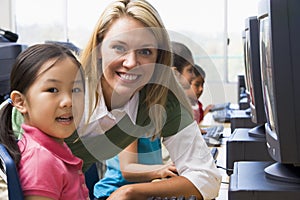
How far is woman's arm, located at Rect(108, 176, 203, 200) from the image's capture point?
4.67 feet

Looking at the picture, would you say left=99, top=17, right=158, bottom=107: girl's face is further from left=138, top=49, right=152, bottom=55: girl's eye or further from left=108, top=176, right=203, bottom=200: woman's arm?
left=108, top=176, right=203, bottom=200: woman's arm

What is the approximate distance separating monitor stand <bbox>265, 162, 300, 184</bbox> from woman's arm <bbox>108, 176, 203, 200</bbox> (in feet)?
0.87

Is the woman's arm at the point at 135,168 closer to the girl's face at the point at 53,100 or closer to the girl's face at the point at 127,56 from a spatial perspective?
the girl's face at the point at 127,56

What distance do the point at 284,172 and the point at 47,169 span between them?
51 cm

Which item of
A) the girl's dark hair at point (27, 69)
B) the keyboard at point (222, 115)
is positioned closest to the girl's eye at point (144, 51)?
Answer: the girl's dark hair at point (27, 69)

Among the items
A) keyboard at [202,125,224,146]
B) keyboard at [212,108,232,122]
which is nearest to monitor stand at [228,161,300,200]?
keyboard at [202,125,224,146]

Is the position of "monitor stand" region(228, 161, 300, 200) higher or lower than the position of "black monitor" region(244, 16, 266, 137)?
lower

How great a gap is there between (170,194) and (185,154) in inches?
6.4

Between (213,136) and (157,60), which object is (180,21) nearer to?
(213,136)

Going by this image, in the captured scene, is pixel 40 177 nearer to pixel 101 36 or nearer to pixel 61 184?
pixel 61 184

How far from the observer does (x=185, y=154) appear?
162 cm

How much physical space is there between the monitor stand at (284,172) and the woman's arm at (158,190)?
26 cm

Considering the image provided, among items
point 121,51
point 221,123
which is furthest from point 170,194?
point 221,123

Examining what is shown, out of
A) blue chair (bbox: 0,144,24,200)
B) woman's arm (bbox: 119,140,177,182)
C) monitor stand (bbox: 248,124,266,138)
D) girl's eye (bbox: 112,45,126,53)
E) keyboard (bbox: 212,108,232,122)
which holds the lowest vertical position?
keyboard (bbox: 212,108,232,122)
